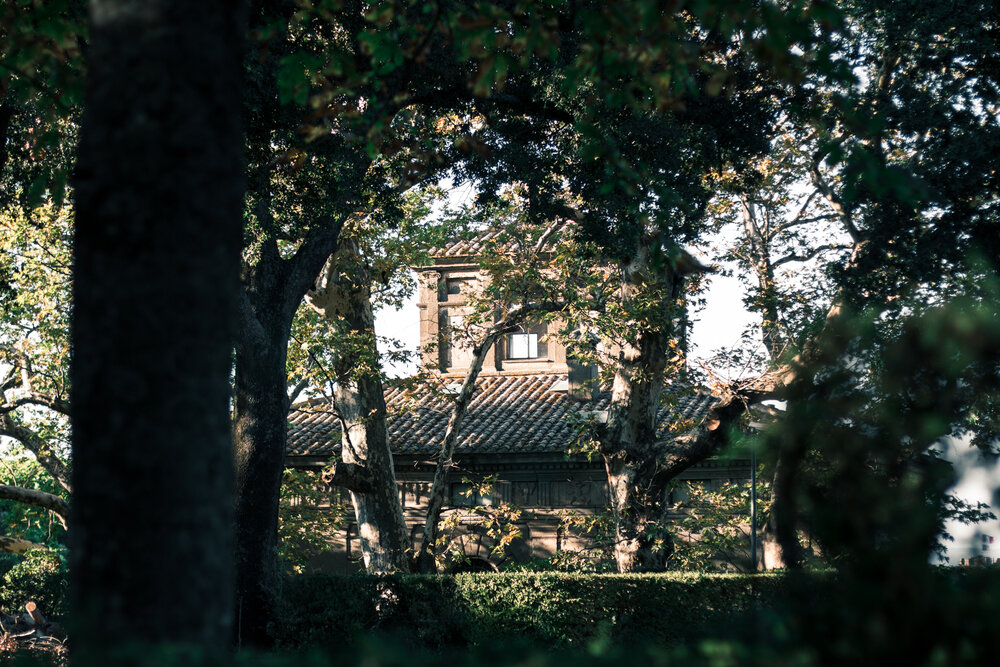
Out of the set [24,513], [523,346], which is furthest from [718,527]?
[24,513]

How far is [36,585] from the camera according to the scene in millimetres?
25969

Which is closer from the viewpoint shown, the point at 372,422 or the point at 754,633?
the point at 754,633

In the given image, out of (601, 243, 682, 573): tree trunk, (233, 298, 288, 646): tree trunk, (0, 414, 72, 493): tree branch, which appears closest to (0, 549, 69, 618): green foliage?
(0, 414, 72, 493): tree branch

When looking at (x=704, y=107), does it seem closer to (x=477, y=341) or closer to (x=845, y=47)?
(x=845, y=47)

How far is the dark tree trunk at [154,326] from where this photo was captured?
3180 millimetres

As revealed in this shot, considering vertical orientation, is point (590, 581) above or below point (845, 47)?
below

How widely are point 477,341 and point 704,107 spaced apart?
32.4ft

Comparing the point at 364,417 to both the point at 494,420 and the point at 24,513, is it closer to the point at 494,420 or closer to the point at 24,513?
the point at 494,420

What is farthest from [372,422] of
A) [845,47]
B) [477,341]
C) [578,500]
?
[845,47]

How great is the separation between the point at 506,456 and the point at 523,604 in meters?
10.7

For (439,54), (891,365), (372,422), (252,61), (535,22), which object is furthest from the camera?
(372,422)

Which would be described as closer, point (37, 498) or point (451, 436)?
point (37, 498)

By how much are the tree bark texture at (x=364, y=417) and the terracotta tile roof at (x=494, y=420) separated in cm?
269

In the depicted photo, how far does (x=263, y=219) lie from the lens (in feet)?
44.5
